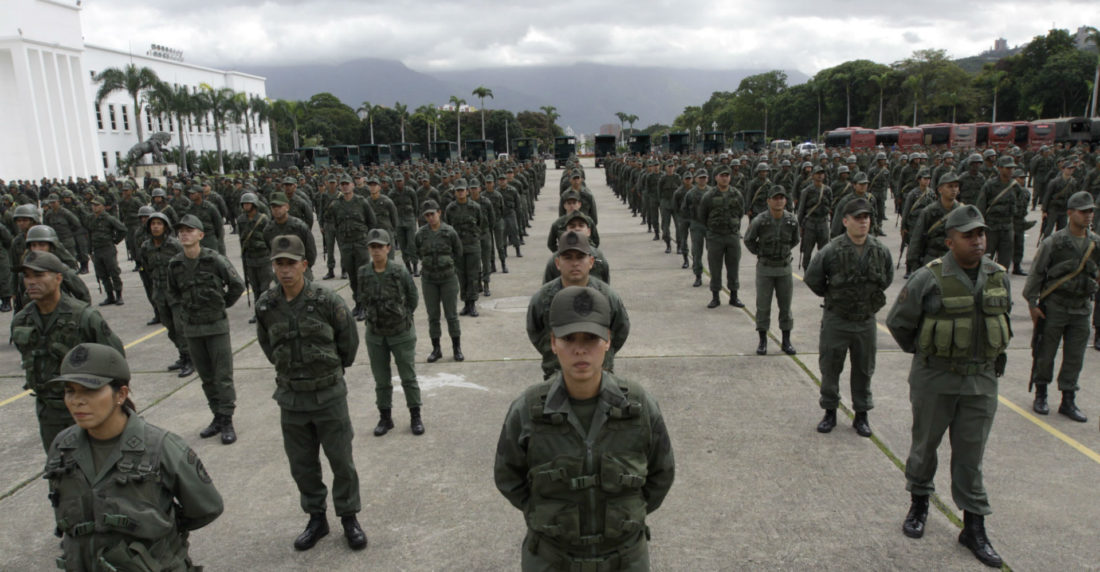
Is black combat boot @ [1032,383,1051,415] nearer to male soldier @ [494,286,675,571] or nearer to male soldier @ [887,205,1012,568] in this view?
male soldier @ [887,205,1012,568]

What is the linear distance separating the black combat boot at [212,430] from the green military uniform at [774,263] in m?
5.66

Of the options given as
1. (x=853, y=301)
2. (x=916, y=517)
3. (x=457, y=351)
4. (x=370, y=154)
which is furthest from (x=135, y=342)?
(x=370, y=154)

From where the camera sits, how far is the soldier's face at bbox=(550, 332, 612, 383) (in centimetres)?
237

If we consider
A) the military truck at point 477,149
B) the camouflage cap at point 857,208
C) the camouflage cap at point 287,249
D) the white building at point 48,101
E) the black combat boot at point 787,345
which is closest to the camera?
the camouflage cap at point 287,249

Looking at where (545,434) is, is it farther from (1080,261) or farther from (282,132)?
(282,132)

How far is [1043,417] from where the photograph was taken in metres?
5.81

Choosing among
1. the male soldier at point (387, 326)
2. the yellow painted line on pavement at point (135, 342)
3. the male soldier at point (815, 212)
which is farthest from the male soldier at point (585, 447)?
the male soldier at point (815, 212)

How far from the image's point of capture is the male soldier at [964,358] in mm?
3930

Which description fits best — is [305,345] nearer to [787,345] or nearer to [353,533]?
[353,533]

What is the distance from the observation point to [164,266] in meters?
7.46

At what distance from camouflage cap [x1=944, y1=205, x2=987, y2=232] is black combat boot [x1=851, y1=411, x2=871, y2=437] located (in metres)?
2.12

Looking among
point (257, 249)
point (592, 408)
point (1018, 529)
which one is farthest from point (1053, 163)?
point (592, 408)

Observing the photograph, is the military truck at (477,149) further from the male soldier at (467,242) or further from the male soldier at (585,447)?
the male soldier at (585,447)

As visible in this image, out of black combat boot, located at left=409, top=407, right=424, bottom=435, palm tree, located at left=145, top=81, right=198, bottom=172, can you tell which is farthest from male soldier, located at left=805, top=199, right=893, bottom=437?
palm tree, located at left=145, top=81, right=198, bottom=172
